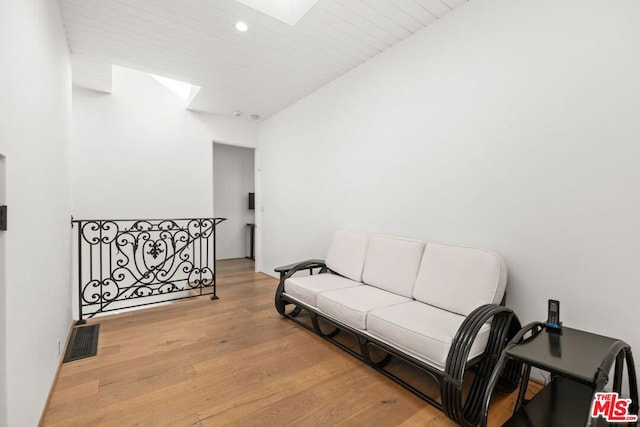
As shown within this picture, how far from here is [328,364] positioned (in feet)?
7.53

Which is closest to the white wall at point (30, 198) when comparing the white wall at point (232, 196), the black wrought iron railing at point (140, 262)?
the black wrought iron railing at point (140, 262)

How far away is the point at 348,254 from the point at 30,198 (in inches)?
99.8

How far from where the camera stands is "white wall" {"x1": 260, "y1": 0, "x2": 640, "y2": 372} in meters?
1.68

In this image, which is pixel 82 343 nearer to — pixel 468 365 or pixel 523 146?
pixel 468 365

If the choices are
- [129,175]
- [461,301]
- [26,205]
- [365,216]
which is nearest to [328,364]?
[461,301]

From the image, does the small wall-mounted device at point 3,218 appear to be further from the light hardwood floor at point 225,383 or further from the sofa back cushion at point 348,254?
the sofa back cushion at point 348,254

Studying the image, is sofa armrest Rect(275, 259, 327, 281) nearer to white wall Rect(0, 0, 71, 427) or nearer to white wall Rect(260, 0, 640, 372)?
white wall Rect(260, 0, 640, 372)

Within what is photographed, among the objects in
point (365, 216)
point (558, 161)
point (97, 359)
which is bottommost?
point (97, 359)

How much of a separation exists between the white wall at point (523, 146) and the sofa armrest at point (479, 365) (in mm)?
404

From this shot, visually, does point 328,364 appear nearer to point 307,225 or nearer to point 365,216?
point 365,216

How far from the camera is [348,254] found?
10.5ft

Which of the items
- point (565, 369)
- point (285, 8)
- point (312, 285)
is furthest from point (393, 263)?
point (285, 8)

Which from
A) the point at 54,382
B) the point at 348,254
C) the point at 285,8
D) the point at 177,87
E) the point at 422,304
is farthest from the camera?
the point at 177,87

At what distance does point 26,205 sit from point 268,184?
3746mm
